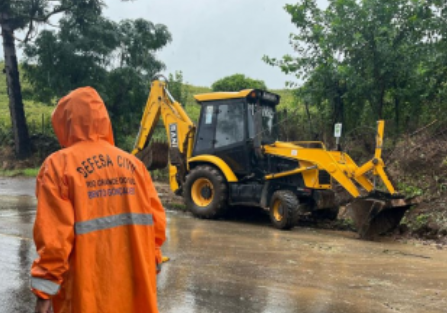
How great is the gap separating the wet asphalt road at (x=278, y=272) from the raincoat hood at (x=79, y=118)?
2.54 metres

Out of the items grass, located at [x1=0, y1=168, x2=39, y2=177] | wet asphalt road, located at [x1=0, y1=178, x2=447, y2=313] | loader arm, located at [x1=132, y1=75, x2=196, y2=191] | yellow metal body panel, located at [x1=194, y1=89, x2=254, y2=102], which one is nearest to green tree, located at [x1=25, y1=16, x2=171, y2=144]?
grass, located at [x1=0, y1=168, x2=39, y2=177]

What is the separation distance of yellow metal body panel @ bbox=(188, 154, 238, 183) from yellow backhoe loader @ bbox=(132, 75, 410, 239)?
0.02 metres

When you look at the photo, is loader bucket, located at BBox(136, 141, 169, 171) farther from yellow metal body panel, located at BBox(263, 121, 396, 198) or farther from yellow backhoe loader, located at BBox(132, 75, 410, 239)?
yellow metal body panel, located at BBox(263, 121, 396, 198)

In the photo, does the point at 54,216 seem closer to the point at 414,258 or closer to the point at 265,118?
the point at 414,258

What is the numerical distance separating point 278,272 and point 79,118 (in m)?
4.19

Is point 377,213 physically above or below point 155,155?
below

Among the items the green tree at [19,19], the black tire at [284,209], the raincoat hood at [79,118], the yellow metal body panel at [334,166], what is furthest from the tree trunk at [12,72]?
the raincoat hood at [79,118]

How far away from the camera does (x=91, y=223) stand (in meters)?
2.77

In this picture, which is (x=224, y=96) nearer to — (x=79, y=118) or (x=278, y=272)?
(x=278, y=272)

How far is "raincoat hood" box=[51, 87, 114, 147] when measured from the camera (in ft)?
9.47

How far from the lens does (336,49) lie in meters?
14.1

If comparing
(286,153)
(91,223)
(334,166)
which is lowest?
(91,223)

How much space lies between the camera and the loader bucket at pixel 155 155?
12.2 m

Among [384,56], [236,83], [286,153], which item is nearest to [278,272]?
[286,153]
